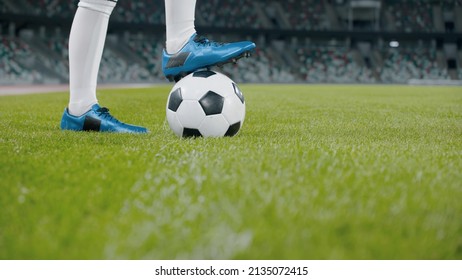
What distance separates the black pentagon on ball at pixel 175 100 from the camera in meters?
2.93

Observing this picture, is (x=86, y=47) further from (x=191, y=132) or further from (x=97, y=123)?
(x=191, y=132)

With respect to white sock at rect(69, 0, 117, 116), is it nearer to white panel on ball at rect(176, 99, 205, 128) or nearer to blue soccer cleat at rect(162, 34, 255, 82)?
blue soccer cleat at rect(162, 34, 255, 82)

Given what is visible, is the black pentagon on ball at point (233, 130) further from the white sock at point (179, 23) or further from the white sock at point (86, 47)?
the white sock at point (86, 47)

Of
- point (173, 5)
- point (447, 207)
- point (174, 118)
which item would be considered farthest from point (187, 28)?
point (447, 207)

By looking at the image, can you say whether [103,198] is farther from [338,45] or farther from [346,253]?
[338,45]

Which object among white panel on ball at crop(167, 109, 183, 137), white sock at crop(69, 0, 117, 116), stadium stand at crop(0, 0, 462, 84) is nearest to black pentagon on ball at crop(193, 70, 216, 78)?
white panel on ball at crop(167, 109, 183, 137)

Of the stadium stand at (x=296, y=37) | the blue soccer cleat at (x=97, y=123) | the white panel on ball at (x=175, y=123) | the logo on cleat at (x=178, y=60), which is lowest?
the stadium stand at (x=296, y=37)

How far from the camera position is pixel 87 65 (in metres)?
3.18

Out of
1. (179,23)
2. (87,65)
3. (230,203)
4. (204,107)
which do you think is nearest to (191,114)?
(204,107)

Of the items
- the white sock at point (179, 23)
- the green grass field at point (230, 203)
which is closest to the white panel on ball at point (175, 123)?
the white sock at point (179, 23)

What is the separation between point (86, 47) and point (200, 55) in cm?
79

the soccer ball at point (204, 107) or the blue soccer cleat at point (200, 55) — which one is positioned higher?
the blue soccer cleat at point (200, 55)

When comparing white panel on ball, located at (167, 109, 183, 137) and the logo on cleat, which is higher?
the logo on cleat

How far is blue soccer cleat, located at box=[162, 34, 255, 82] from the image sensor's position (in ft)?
9.34
